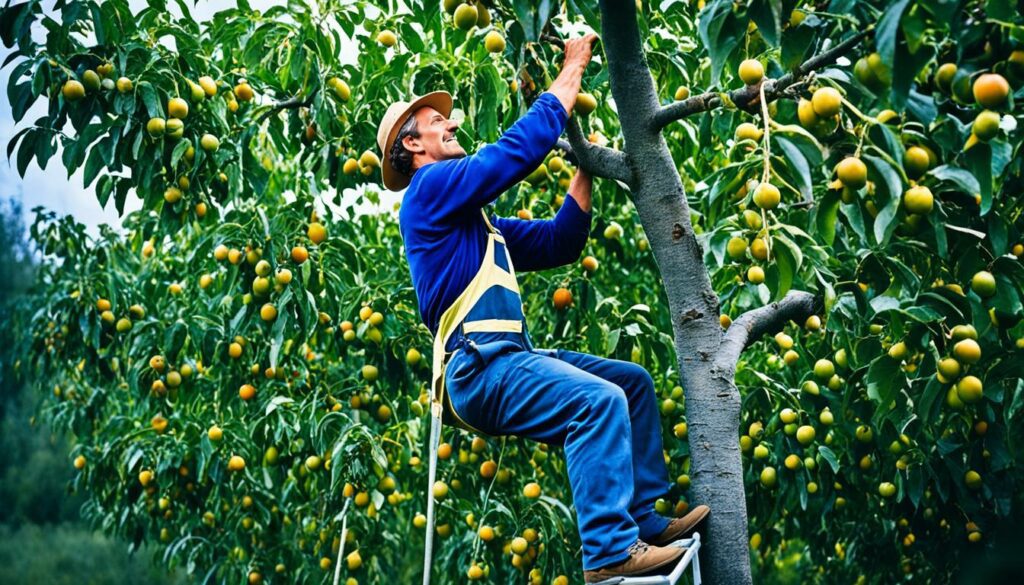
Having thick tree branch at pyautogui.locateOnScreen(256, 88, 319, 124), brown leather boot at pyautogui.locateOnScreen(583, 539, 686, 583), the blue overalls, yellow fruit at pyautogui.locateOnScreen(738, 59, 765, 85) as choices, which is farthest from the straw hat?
brown leather boot at pyautogui.locateOnScreen(583, 539, 686, 583)

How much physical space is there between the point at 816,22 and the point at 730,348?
899mm

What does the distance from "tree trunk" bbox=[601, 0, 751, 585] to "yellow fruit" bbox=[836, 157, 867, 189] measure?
28.0 inches

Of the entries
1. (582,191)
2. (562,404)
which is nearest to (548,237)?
(582,191)

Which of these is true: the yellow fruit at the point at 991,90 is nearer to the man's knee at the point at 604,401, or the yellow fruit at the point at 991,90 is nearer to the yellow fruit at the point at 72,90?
the man's knee at the point at 604,401

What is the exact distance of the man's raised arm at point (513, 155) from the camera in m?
2.54

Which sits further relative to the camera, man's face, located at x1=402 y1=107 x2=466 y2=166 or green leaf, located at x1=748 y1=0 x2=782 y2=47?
man's face, located at x1=402 y1=107 x2=466 y2=166

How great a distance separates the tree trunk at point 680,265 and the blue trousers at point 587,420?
13 cm

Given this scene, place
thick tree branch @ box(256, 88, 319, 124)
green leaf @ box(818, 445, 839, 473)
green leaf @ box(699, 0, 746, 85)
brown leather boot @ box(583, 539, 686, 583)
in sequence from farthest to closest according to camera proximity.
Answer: thick tree branch @ box(256, 88, 319, 124) → green leaf @ box(818, 445, 839, 473) → brown leather boot @ box(583, 539, 686, 583) → green leaf @ box(699, 0, 746, 85)

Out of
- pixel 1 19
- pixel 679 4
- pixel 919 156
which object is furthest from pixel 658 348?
pixel 1 19

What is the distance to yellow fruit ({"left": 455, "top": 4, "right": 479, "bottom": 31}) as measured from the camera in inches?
111

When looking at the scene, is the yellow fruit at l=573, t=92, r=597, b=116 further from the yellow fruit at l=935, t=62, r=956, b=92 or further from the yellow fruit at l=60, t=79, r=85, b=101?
the yellow fruit at l=60, t=79, r=85, b=101

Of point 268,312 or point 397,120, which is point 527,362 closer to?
point 397,120

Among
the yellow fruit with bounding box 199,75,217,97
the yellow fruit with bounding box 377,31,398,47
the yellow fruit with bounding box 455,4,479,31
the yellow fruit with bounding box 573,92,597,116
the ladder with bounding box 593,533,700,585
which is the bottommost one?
the ladder with bounding box 593,533,700,585

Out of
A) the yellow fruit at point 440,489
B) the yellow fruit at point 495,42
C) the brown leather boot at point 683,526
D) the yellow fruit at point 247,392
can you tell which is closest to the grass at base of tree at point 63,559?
the yellow fruit at point 247,392
